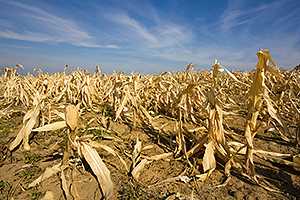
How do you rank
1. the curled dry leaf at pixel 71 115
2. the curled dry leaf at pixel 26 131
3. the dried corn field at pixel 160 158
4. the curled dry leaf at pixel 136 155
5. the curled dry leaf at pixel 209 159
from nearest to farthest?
the curled dry leaf at pixel 71 115 → the dried corn field at pixel 160 158 → the curled dry leaf at pixel 209 159 → the curled dry leaf at pixel 136 155 → the curled dry leaf at pixel 26 131

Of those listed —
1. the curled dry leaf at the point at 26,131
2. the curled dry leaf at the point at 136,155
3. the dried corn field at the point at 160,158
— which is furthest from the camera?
the curled dry leaf at the point at 26,131

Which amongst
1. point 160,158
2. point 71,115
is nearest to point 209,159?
point 160,158

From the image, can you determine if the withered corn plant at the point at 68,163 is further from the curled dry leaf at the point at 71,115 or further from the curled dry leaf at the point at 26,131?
the curled dry leaf at the point at 26,131

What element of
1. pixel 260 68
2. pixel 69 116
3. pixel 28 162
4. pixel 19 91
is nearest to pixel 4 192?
pixel 28 162

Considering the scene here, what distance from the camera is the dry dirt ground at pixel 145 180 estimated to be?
227 centimetres

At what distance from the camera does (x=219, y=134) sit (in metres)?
2.59

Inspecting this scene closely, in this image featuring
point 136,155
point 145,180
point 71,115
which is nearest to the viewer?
point 71,115

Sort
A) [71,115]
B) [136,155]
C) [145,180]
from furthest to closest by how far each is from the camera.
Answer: [136,155] → [145,180] → [71,115]

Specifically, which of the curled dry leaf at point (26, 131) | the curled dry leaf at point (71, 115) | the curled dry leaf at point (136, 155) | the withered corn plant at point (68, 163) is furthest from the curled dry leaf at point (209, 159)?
the curled dry leaf at point (26, 131)

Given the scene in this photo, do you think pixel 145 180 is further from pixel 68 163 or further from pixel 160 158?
pixel 68 163

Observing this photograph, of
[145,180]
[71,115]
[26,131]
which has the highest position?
[71,115]

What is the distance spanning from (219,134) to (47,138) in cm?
202

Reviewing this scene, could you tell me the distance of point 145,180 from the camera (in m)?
2.51

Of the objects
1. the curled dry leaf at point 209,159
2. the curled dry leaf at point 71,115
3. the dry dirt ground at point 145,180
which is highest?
the curled dry leaf at point 71,115
